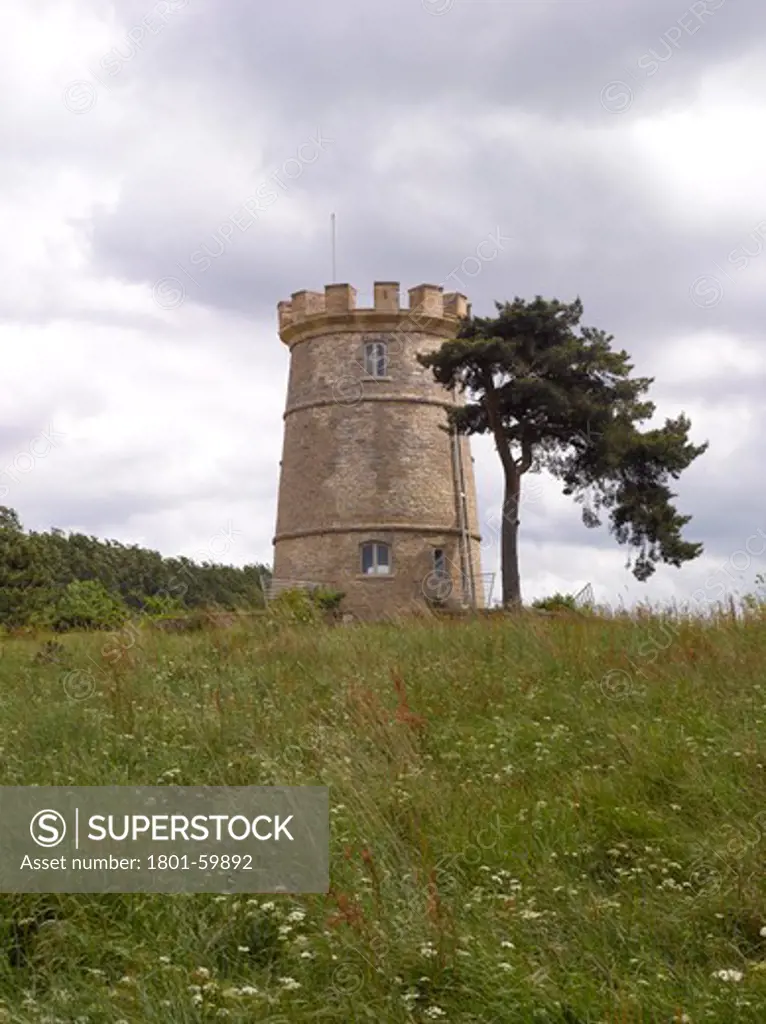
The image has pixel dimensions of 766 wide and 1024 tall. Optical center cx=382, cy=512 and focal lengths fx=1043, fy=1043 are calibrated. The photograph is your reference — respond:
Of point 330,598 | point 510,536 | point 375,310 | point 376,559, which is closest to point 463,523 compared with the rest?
point 376,559

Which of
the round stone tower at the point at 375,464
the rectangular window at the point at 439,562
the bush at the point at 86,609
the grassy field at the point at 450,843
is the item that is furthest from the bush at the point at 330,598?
the grassy field at the point at 450,843

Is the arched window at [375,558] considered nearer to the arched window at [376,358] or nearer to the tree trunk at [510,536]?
the tree trunk at [510,536]

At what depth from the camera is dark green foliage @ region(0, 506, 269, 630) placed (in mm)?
28594

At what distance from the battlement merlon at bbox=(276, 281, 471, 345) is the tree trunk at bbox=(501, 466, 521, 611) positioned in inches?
227

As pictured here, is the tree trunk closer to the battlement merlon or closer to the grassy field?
the battlement merlon

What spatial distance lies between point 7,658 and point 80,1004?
286 inches

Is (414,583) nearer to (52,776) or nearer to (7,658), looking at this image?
(7,658)

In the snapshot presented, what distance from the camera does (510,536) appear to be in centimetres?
2730

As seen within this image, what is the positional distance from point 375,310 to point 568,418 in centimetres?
691

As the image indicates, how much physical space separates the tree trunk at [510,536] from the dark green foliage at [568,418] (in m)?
0.03

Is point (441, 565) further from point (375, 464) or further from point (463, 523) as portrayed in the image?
point (375, 464)

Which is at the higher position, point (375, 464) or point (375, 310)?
point (375, 310)

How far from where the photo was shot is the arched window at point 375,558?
2928 cm

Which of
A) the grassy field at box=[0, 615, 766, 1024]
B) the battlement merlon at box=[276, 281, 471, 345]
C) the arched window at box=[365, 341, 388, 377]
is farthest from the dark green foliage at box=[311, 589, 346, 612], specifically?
the grassy field at box=[0, 615, 766, 1024]
